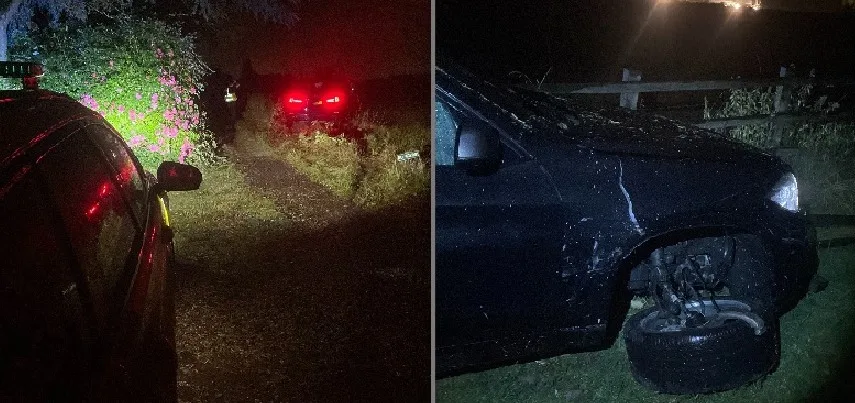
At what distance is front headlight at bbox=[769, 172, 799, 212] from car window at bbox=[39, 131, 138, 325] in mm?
3044

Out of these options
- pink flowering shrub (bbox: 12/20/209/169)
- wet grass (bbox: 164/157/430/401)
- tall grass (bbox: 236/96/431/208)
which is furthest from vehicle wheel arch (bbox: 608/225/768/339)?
pink flowering shrub (bbox: 12/20/209/169)

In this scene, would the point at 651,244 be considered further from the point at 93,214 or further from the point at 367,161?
the point at 367,161

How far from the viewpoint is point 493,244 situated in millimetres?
2947

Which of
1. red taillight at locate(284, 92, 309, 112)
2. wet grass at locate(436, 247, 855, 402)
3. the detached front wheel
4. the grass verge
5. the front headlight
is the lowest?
the grass verge

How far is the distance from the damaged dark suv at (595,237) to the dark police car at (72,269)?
4.23ft

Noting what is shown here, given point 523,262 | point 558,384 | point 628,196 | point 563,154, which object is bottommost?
point 558,384

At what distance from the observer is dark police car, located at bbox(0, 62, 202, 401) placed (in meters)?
1.46

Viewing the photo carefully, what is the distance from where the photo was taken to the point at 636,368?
3.33 m

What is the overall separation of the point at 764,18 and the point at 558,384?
38.1ft

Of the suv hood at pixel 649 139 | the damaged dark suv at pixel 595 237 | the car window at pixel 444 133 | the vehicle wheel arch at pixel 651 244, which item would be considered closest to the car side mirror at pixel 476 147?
the damaged dark suv at pixel 595 237

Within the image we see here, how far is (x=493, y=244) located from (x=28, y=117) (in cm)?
189

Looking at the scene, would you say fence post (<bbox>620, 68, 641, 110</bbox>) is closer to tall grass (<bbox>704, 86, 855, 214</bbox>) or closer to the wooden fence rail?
the wooden fence rail

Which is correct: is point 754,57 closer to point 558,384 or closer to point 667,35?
point 667,35

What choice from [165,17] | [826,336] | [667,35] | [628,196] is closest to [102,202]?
[628,196]
